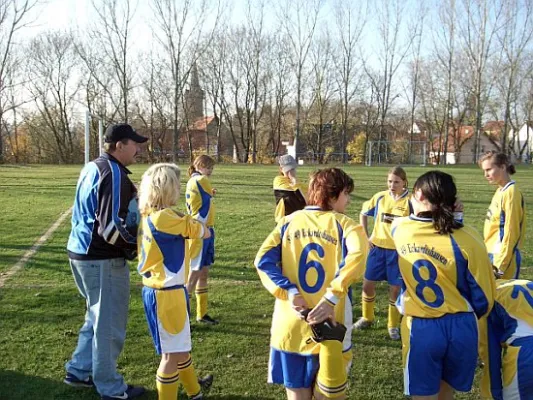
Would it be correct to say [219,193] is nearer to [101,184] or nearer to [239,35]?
[101,184]

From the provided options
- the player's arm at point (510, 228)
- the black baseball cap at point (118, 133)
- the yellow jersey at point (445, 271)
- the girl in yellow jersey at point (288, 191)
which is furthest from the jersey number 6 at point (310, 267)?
the girl in yellow jersey at point (288, 191)

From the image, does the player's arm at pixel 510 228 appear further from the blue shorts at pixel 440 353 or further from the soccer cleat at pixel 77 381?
the soccer cleat at pixel 77 381

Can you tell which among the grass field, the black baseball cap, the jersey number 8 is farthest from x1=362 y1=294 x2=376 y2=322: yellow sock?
the black baseball cap

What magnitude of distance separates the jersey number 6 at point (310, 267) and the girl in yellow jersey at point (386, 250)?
8.09 feet

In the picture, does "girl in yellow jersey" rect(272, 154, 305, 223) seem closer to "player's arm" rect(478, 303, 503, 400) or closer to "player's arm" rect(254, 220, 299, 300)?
"player's arm" rect(254, 220, 299, 300)

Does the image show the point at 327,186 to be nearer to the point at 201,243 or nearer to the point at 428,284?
the point at 428,284

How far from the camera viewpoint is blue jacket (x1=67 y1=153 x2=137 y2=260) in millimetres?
3559

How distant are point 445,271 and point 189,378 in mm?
2107

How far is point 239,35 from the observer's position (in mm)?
53000

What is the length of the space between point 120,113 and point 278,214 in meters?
48.6

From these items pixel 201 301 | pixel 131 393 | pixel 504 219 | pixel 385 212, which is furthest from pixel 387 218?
pixel 131 393

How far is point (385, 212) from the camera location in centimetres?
545

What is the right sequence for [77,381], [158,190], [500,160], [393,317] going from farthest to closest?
1. [393,317]
2. [500,160]
3. [77,381]
4. [158,190]

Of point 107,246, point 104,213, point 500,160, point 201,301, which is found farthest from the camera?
point 201,301
